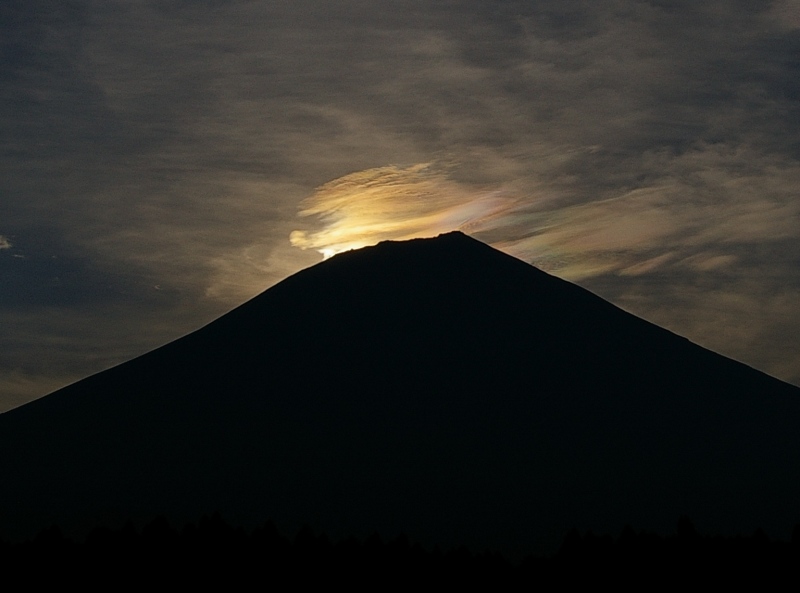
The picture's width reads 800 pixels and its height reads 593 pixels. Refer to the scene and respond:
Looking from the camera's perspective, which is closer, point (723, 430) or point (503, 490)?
point (503, 490)

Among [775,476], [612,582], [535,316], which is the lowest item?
[612,582]

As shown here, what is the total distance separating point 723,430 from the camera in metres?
138

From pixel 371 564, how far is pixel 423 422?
94476mm

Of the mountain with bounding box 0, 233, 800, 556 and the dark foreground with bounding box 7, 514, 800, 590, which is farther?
the mountain with bounding box 0, 233, 800, 556

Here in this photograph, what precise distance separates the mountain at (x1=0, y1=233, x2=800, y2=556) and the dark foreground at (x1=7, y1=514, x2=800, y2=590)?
210 feet

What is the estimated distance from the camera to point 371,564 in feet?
149

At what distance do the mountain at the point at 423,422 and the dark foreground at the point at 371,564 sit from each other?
6401cm

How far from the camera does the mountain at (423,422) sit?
389 ft

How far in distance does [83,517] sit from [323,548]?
253 ft

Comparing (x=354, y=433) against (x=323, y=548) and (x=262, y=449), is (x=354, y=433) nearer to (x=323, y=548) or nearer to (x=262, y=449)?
(x=262, y=449)

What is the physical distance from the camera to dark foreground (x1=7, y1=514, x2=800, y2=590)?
4209cm

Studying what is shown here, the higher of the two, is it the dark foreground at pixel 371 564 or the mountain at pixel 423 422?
the mountain at pixel 423 422

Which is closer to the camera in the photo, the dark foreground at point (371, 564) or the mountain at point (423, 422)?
the dark foreground at point (371, 564)

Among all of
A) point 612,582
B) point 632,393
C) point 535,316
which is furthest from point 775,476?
point 612,582
